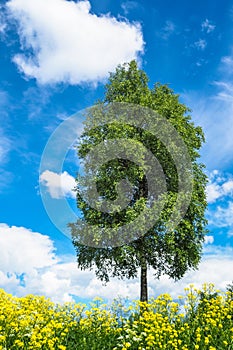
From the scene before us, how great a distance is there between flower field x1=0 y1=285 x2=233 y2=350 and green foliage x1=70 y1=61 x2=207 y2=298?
6872mm

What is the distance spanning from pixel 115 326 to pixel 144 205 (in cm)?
857

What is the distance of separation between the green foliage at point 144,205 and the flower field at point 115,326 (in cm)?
687

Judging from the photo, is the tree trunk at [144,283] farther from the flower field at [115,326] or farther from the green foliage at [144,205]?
the flower field at [115,326]

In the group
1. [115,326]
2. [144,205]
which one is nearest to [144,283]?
[144,205]

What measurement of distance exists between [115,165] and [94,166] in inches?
52.8

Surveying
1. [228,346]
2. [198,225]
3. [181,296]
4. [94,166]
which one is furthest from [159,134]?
[228,346]

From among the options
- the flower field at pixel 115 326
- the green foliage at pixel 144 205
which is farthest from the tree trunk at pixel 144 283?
the flower field at pixel 115 326

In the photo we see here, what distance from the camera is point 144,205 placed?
19.8 metres

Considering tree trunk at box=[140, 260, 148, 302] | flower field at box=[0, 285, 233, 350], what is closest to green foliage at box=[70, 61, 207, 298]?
tree trunk at box=[140, 260, 148, 302]

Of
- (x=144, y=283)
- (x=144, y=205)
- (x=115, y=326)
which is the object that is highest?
(x=144, y=205)

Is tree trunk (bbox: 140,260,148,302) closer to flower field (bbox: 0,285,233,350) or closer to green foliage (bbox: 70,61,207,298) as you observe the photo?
green foliage (bbox: 70,61,207,298)

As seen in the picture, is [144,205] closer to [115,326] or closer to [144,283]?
[144,283]

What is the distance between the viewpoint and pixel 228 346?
10.2 meters

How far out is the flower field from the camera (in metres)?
9.77
